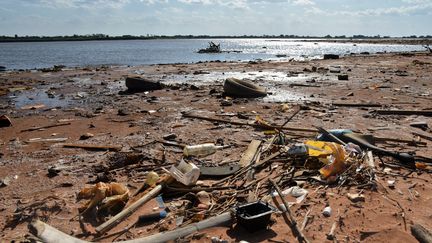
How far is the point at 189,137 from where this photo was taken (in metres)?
8.12

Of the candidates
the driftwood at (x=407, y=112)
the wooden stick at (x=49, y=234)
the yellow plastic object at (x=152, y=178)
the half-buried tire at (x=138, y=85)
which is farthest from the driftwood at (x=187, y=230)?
the half-buried tire at (x=138, y=85)

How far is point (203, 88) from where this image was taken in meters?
16.3

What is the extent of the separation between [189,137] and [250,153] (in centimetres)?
202

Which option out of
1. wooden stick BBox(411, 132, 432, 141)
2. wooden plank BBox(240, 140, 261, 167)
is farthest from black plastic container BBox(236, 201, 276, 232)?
wooden stick BBox(411, 132, 432, 141)

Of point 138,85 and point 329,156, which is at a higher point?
point 329,156

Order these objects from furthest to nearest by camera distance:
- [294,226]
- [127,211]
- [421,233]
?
[127,211], [294,226], [421,233]

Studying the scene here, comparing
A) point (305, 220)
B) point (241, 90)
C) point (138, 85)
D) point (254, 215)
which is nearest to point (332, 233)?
point (305, 220)

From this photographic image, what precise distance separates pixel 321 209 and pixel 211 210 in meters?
1.36

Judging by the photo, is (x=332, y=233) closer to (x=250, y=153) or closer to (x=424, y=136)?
(x=250, y=153)

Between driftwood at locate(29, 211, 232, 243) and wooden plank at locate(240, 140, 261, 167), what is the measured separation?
186cm

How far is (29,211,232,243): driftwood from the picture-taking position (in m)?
3.86

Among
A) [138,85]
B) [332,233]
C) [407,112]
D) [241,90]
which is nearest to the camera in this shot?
[332,233]

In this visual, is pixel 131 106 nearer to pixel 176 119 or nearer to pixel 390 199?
pixel 176 119

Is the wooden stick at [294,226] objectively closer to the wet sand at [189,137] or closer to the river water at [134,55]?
the wet sand at [189,137]
